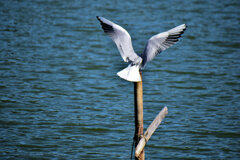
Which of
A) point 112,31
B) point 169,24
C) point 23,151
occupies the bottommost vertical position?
point 23,151

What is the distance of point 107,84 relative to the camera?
11.0 m

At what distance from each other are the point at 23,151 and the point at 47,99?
7.78 ft

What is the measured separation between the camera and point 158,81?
11.3m

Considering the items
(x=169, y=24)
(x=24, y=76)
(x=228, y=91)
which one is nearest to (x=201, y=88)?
(x=228, y=91)

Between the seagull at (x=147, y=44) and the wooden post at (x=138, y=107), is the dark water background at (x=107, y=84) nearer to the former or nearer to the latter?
the wooden post at (x=138, y=107)

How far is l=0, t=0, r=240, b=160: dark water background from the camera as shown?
26.1ft

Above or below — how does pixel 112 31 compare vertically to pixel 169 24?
above

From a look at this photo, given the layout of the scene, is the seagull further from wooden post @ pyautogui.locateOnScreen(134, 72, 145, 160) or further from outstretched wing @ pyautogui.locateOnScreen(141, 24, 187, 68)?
wooden post @ pyautogui.locateOnScreen(134, 72, 145, 160)

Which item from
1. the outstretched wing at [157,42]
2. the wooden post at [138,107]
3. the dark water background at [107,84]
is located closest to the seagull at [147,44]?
the outstretched wing at [157,42]

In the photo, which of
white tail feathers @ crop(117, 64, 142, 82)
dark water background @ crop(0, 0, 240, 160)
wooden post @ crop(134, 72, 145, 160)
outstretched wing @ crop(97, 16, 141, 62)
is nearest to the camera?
white tail feathers @ crop(117, 64, 142, 82)

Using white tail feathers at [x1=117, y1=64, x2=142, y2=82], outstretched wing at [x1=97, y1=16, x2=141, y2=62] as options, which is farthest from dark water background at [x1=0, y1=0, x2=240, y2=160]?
white tail feathers at [x1=117, y1=64, x2=142, y2=82]

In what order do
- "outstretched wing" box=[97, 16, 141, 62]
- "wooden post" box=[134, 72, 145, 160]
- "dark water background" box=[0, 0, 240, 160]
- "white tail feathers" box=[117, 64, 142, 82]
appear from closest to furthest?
"white tail feathers" box=[117, 64, 142, 82] < "wooden post" box=[134, 72, 145, 160] < "outstretched wing" box=[97, 16, 141, 62] < "dark water background" box=[0, 0, 240, 160]

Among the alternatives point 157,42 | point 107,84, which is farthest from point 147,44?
point 107,84

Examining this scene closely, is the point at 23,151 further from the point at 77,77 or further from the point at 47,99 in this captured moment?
the point at 77,77
